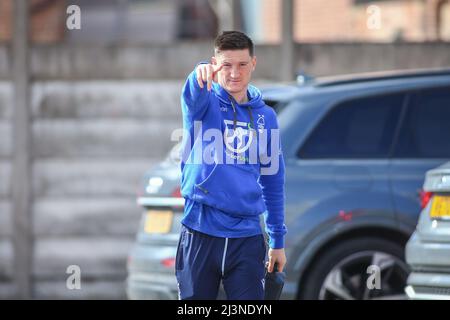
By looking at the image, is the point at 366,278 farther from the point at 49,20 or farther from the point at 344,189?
the point at 49,20

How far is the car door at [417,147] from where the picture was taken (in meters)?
8.52

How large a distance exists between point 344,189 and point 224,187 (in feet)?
8.68

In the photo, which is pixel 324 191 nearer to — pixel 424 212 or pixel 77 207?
pixel 424 212

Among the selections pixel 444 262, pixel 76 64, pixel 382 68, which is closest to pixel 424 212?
pixel 444 262

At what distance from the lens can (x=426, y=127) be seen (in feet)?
28.8

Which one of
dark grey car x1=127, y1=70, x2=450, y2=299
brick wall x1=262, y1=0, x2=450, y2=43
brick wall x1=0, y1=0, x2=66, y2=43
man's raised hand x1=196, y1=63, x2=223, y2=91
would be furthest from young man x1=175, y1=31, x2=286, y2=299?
brick wall x1=0, y1=0, x2=66, y2=43

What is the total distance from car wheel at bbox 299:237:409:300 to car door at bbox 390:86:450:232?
0.25 metres

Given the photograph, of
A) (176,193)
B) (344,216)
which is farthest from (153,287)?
(344,216)

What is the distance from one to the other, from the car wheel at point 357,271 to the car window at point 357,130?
0.62 meters

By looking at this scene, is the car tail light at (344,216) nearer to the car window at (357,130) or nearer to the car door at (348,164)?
the car door at (348,164)

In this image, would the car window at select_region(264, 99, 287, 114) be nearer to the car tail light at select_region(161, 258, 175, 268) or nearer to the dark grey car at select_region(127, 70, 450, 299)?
the dark grey car at select_region(127, 70, 450, 299)

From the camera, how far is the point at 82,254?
11711 mm
